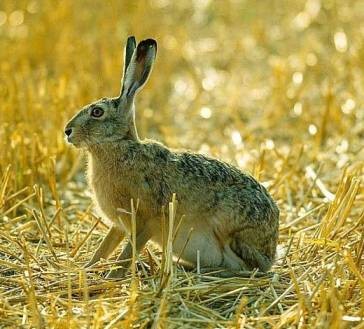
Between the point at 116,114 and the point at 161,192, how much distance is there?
18.8 inches

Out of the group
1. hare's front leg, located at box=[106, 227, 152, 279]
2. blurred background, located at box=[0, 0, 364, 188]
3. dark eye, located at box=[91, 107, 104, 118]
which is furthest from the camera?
blurred background, located at box=[0, 0, 364, 188]

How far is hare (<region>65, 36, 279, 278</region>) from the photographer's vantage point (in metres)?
4.96

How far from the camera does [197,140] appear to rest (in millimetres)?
8172

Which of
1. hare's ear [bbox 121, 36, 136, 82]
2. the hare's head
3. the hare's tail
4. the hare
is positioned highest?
hare's ear [bbox 121, 36, 136, 82]

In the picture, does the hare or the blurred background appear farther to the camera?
the blurred background

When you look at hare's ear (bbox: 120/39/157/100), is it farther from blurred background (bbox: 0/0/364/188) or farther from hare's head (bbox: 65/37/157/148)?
blurred background (bbox: 0/0/364/188)

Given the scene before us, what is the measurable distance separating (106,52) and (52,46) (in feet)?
2.63

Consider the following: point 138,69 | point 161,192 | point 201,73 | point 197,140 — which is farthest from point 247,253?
point 201,73

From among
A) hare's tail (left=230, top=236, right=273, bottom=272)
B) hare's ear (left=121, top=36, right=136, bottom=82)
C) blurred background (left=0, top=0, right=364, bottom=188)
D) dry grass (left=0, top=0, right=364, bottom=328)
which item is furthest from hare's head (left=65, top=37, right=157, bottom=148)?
blurred background (left=0, top=0, right=364, bottom=188)

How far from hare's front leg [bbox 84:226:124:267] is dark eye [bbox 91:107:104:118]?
22.9 inches

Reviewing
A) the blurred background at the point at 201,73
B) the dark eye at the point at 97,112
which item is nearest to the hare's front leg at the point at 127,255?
the dark eye at the point at 97,112

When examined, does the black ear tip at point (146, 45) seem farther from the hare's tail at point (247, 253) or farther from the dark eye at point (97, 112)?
the hare's tail at point (247, 253)

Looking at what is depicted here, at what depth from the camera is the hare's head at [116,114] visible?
502 cm

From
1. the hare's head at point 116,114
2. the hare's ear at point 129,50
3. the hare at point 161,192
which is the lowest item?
the hare at point 161,192
